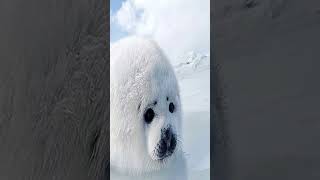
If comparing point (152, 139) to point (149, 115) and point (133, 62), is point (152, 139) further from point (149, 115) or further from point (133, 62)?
point (133, 62)

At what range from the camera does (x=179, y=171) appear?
758mm

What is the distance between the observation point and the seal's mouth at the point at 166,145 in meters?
0.77

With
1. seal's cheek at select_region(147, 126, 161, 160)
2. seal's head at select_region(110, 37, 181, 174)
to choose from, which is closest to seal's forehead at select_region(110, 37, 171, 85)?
seal's head at select_region(110, 37, 181, 174)

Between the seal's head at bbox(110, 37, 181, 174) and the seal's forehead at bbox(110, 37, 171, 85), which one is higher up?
the seal's forehead at bbox(110, 37, 171, 85)

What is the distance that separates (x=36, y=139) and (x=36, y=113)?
5cm

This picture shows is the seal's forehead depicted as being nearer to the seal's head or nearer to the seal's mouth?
the seal's head

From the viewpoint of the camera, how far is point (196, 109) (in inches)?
28.9

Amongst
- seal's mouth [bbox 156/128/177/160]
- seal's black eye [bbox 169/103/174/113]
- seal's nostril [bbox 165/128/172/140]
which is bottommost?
seal's mouth [bbox 156/128/177/160]

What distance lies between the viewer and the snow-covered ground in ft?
2.37

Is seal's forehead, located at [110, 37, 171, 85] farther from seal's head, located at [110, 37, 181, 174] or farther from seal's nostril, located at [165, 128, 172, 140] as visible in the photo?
seal's nostril, located at [165, 128, 172, 140]

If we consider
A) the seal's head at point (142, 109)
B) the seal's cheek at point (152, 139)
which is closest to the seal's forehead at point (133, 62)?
the seal's head at point (142, 109)

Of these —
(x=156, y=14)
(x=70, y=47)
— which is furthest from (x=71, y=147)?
(x=156, y=14)

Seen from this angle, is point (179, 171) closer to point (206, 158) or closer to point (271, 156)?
point (206, 158)

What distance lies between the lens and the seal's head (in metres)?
0.77
